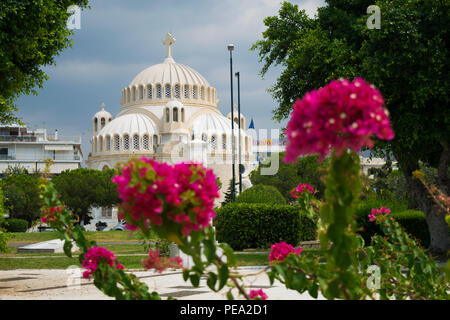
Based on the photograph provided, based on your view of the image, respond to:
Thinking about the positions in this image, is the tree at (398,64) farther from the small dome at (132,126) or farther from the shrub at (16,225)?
the small dome at (132,126)

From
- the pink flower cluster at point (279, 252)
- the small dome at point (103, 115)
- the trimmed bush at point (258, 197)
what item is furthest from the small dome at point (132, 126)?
the pink flower cluster at point (279, 252)

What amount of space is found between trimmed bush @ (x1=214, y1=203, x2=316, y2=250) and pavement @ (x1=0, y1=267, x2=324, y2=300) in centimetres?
427

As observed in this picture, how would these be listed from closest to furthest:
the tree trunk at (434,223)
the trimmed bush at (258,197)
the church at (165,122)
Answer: the tree trunk at (434,223) < the trimmed bush at (258,197) < the church at (165,122)

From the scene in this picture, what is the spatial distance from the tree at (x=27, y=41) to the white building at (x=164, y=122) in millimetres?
56721

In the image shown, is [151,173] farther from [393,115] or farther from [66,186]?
[66,186]

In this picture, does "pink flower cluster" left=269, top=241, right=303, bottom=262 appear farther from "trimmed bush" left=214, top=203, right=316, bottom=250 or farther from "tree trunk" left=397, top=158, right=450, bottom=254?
"trimmed bush" left=214, top=203, right=316, bottom=250

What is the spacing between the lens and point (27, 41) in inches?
284

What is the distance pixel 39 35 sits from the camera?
295 inches

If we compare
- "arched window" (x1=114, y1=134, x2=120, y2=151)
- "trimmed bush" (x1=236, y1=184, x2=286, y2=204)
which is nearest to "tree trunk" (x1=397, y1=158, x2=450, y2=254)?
"trimmed bush" (x1=236, y1=184, x2=286, y2=204)

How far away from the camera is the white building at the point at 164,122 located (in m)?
71.8

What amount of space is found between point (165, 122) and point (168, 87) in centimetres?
832

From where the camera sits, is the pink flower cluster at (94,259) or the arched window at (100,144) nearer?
the pink flower cluster at (94,259)
